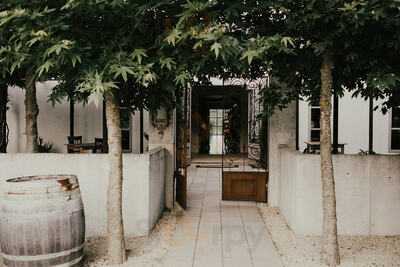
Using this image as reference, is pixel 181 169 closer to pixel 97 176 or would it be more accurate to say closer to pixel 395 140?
pixel 97 176

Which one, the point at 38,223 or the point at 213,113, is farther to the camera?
the point at 213,113

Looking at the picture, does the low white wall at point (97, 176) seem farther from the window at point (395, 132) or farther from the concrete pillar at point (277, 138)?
the window at point (395, 132)

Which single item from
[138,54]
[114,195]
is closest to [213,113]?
[114,195]

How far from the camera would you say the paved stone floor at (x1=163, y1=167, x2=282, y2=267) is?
190 inches

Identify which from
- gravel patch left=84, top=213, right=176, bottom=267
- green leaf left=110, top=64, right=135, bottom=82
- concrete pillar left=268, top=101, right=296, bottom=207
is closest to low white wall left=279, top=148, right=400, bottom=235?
concrete pillar left=268, top=101, right=296, bottom=207

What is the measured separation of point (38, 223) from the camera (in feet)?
13.3

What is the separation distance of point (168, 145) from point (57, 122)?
18.6 feet

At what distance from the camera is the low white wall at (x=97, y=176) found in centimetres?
573

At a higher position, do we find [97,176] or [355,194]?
[97,176]

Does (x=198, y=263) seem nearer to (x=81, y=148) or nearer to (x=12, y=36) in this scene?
(x=12, y=36)

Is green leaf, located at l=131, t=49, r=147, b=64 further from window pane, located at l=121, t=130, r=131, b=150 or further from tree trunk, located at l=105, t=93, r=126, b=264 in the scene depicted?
window pane, located at l=121, t=130, r=131, b=150

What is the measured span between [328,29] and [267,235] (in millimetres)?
2990

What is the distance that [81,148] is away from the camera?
1005 cm

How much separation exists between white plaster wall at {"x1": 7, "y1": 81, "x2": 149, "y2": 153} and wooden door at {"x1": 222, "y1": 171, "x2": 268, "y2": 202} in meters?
4.22
